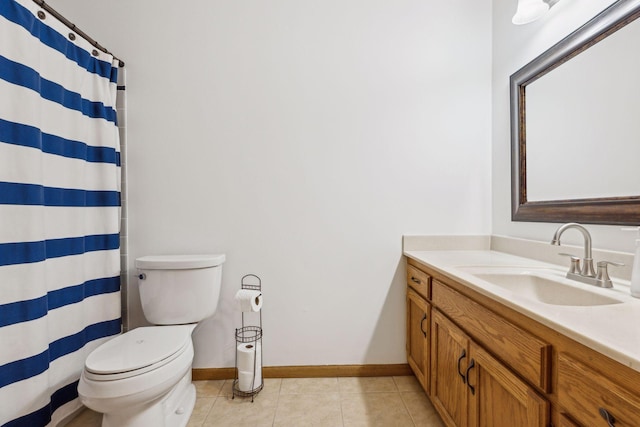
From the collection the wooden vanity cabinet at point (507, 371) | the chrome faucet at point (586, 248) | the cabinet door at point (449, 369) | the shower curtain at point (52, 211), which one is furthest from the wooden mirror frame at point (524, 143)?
the shower curtain at point (52, 211)

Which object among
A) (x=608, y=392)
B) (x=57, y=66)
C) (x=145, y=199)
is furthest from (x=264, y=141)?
(x=608, y=392)

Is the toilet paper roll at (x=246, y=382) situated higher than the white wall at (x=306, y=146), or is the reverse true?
the white wall at (x=306, y=146)

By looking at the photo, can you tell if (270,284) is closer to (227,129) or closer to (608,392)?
(227,129)

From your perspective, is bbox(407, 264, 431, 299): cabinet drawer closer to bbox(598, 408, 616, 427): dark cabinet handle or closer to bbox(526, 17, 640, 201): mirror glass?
bbox(526, 17, 640, 201): mirror glass

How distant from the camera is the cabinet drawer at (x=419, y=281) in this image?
166 centimetres

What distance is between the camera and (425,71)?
80.4 inches

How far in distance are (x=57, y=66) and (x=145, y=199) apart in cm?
78

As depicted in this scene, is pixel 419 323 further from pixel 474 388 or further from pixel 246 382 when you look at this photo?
pixel 246 382

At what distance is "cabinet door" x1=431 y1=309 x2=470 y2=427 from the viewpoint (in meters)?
1.26

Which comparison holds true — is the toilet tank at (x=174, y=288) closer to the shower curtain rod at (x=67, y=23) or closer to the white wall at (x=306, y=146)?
the white wall at (x=306, y=146)

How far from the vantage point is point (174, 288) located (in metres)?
1.78

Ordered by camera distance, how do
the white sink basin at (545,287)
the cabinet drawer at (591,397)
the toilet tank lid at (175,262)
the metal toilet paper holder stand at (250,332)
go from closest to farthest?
1. the cabinet drawer at (591,397)
2. the white sink basin at (545,287)
3. the toilet tank lid at (175,262)
4. the metal toilet paper holder stand at (250,332)

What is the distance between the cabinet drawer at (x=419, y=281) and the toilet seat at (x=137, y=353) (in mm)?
1204

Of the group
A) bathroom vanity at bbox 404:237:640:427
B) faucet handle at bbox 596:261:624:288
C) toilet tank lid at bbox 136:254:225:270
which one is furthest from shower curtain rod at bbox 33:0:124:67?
faucet handle at bbox 596:261:624:288
